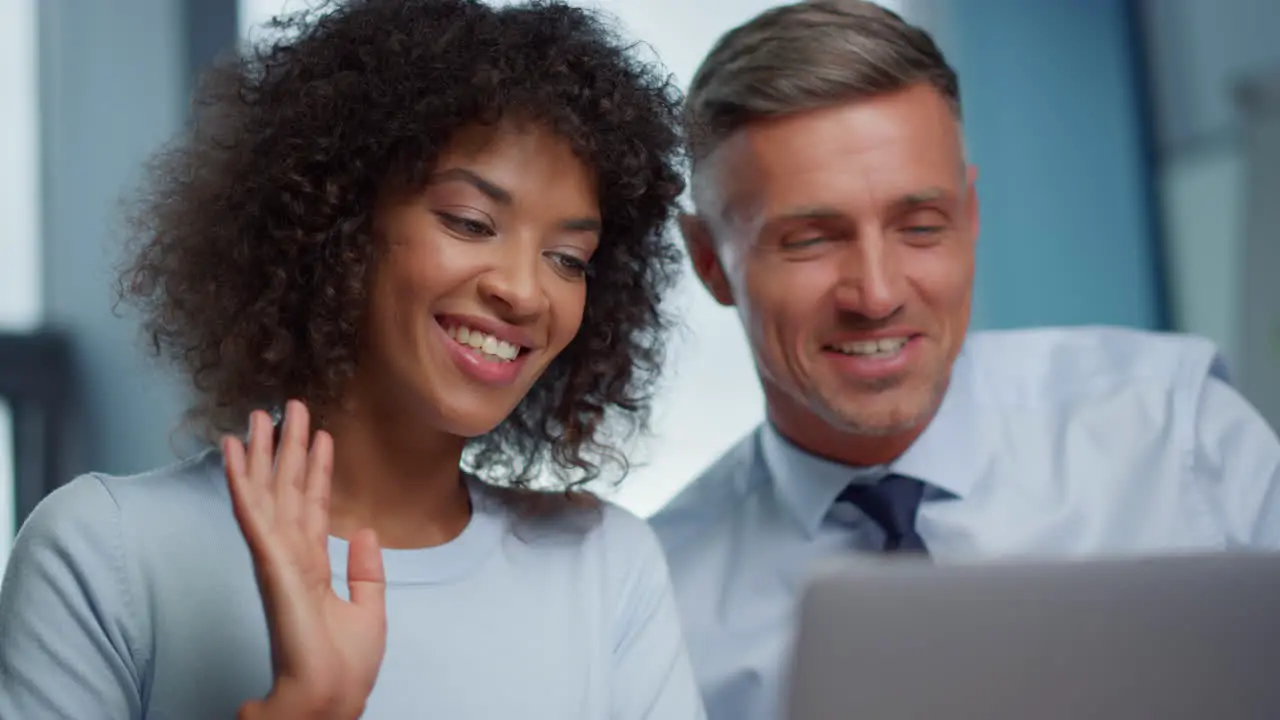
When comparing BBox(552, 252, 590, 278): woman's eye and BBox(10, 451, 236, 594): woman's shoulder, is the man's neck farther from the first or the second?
BBox(10, 451, 236, 594): woman's shoulder

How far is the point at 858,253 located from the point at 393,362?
66 cm

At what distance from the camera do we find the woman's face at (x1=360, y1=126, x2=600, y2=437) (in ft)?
4.38

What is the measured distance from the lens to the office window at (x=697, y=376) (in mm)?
3342

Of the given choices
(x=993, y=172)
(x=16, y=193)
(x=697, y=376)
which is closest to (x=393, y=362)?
(x=16, y=193)

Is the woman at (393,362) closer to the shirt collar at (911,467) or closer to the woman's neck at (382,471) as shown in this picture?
the woman's neck at (382,471)

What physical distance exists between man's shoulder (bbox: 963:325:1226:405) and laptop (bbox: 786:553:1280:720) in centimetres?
111

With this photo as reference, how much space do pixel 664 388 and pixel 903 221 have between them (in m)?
0.37

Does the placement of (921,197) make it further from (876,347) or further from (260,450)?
(260,450)

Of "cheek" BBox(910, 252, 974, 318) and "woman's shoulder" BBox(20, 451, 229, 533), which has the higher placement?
"cheek" BBox(910, 252, 974, 318)

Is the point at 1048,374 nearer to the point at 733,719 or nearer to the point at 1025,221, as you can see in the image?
the point at 733,719

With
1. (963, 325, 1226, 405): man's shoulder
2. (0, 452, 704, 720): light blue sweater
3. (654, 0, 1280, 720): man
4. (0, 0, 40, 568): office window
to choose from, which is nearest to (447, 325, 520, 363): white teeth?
(0, 452, 704, 720): light blue sweater

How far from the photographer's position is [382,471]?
143cm

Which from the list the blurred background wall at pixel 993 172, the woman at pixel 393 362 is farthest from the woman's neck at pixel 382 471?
the blurred background wall at pixel 993 172

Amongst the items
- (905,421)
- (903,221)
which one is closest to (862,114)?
(903,221)
